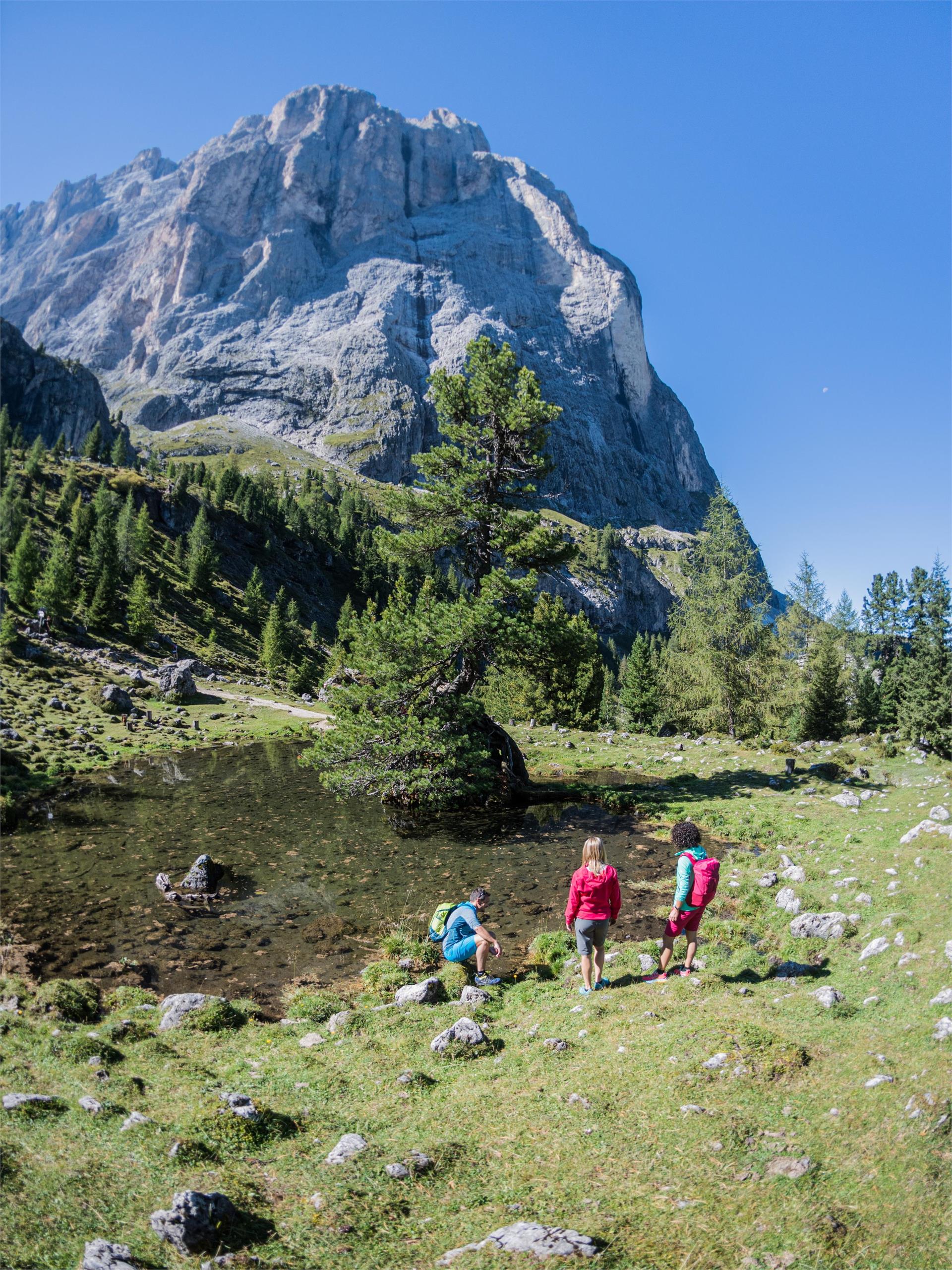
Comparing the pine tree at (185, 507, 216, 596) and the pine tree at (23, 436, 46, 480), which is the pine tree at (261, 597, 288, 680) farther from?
the pine tree at (23, 436, 46, 480)

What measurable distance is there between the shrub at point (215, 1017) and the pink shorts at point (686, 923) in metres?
7.22

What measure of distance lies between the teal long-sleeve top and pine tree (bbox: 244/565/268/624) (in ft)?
386

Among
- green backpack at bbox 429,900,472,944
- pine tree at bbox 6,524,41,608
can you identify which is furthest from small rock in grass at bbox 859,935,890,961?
pine tree at bbox 6,524,41,608

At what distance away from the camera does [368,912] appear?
1525cm

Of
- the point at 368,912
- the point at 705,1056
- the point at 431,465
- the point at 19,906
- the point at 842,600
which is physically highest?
the point at 842,600

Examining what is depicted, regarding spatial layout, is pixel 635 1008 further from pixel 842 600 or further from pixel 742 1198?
pixel 842 600

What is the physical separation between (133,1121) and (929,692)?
208 feet

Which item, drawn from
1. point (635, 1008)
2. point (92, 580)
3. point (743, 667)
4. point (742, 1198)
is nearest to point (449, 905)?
point (635, 1008)

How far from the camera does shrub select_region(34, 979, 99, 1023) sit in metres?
9.87

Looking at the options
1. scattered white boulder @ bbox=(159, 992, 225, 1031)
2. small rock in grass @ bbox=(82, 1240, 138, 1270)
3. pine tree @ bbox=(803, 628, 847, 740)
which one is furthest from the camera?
pine tree @ bbox=(803, 628, 847, 740)

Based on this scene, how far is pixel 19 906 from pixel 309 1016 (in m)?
9.64

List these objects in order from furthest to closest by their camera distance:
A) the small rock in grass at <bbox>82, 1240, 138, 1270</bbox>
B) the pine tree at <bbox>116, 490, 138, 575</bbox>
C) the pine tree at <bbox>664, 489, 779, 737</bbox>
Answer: the pine tree at <bbox>116, 490, 138, 575</bbox>
the pine tree at <bbox>664, 489, 779, 737</bbox>
the small rock in grass at <bbox>82, 1240, 138, 1270</bbox>

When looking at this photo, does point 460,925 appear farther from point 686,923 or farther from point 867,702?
point 867,702

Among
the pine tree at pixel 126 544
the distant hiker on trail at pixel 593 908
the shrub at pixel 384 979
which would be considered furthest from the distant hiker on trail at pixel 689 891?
the pine tree at pixel 126 544
